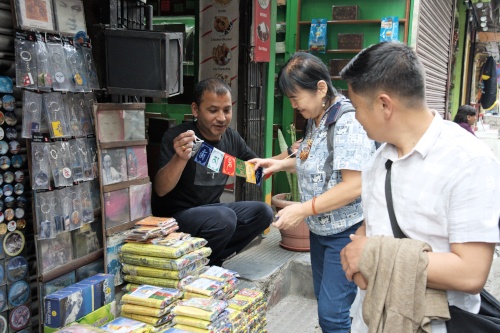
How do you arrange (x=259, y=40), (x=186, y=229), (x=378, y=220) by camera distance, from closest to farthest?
(x=378, y=220) → (x=186, y=229) → (x=259, y=40)

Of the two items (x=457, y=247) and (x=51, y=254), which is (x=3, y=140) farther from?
(x=457, y=247)

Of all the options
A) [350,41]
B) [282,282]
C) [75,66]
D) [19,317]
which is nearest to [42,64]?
[75,66]

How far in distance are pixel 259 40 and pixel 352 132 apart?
8.19ft

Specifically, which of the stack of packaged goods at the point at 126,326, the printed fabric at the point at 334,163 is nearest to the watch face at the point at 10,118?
the stack of packaged goods at the point at 126,326

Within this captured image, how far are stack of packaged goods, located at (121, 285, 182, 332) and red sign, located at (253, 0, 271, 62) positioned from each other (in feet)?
8.55

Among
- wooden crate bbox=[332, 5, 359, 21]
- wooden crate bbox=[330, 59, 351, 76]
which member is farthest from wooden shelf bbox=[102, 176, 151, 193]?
wooden crate bbox=[332, 5, 359, 21]

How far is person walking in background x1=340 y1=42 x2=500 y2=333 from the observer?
4.27ft

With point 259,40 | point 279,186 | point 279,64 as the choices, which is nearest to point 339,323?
point 259,40

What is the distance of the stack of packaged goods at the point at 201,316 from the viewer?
8.80 feet

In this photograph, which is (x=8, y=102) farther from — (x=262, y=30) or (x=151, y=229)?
(x=262, y=30)

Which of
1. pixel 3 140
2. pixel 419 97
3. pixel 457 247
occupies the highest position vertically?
pixel 419 97

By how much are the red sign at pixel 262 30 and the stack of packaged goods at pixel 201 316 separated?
8.62 ft

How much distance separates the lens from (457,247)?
1.31 meters

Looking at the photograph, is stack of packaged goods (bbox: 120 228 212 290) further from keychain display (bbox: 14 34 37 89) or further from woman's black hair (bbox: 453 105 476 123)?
woman's black hair (bbox: 453 105 476 123)
